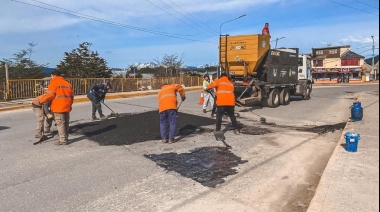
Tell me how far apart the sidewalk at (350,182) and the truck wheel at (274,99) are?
8733 millimetres

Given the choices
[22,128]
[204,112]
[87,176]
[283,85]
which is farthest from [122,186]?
[283,85]

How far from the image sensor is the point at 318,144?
7902 millimetres

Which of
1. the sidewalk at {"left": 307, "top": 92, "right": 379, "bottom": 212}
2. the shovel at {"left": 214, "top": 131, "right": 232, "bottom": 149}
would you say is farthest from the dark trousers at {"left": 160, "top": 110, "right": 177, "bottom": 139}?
the sidewalk at {"left": 307, "top": 92, "right": 379, "bottom": 212}

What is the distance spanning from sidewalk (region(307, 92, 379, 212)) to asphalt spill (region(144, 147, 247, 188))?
146 centimetres

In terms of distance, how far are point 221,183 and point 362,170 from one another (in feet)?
7.26

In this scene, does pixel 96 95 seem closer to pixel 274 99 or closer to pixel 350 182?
pixel 350 182

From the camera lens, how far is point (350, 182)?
15.3 ft

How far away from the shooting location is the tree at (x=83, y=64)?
30.9m

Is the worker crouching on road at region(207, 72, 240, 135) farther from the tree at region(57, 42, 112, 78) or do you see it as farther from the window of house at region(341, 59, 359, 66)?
the window of house at region(341, 59, 359, 66)

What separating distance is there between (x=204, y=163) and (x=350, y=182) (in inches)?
93.9

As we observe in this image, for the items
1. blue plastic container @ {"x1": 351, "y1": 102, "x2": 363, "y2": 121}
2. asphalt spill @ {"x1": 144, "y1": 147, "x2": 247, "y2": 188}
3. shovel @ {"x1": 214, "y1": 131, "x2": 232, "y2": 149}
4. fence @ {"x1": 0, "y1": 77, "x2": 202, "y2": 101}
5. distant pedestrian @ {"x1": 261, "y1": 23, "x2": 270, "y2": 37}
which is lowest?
asphalt spill @ {"x1": 144, "y1": 147, "x2": 247, "y2": 188}


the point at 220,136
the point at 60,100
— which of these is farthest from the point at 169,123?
the point at 60,100

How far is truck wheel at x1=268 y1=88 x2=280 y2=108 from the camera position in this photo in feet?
52.5

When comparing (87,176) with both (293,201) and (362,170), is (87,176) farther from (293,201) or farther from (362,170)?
(362,170)
